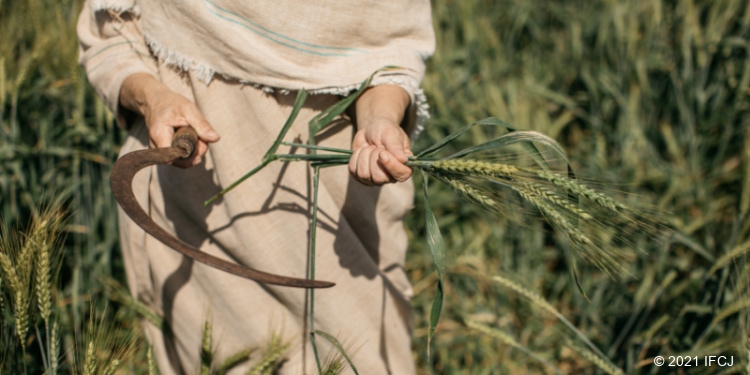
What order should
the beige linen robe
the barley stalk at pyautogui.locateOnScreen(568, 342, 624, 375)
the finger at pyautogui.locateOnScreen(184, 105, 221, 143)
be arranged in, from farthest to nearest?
the barley stalk at pyautogui.locateOnScreen(568, 342, 624, 375)
the beige linen robe
the finger at pyautogui.locateOnScreen(184, 105, 221, 143)

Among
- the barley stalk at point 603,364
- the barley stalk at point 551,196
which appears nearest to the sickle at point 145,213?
the barley stalk at point 551,196

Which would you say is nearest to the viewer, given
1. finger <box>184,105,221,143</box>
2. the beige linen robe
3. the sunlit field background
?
finger <box>184,105,221,143</box>

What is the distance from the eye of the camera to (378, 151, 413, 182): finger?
0.98m

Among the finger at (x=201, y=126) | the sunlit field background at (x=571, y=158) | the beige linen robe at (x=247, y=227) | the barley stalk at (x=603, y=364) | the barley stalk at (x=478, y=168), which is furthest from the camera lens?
the sunlit field background at (x=571, y=158)

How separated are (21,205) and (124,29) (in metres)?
0.90

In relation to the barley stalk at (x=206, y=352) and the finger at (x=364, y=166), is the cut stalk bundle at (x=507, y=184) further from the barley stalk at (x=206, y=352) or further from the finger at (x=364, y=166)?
the barley stalk at (x=206, y=352)

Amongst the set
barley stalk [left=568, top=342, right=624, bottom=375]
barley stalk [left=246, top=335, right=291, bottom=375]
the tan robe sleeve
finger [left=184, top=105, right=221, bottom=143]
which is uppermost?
the tan robe sleeve

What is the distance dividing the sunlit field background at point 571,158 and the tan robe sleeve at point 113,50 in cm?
43

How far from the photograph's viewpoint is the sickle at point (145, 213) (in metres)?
0.96

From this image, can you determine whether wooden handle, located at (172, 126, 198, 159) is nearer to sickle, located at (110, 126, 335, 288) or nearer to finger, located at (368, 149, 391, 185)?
sickle, located at (110, 126, 335, 288)

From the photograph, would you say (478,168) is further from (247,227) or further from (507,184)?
(247,227)

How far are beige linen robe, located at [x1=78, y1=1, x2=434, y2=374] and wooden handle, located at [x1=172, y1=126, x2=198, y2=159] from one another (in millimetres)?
107

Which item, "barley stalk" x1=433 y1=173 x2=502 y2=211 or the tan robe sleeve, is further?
the tan robe sleeve

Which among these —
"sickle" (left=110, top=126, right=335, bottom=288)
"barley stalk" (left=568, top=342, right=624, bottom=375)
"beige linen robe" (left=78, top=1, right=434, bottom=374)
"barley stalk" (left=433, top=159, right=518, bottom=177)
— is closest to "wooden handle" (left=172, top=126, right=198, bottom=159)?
"sickle" (left=110, top=126, right=335, bottom=288)
